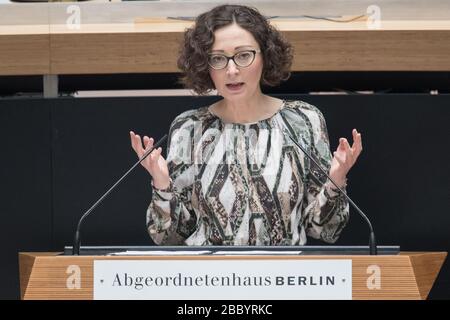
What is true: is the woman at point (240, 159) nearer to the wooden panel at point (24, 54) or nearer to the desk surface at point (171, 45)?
the desk surface at point (171, 45)

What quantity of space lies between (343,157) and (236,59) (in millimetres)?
320

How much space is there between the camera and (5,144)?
2721 mm

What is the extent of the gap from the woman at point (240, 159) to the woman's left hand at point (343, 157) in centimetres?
5

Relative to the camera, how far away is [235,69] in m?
2.13

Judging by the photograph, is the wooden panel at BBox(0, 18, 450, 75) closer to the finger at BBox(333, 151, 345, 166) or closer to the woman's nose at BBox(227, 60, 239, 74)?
the woman's nose at BBox(227, 60, 239, 74)

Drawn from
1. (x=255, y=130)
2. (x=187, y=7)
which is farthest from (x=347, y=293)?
(x=187, y=7)

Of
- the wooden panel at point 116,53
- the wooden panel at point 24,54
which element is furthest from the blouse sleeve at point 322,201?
the wooden panel at point 24,54

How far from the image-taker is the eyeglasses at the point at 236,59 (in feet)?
7.07

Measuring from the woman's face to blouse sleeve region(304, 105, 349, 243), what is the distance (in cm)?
18

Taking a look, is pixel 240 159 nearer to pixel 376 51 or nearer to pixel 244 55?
pixel 244 55

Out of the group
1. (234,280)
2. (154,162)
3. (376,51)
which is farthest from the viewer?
(376,51)

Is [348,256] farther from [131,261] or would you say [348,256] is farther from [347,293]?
[131,261]

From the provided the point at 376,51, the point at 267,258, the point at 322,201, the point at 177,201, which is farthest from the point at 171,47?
the point at 267,258
